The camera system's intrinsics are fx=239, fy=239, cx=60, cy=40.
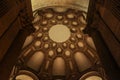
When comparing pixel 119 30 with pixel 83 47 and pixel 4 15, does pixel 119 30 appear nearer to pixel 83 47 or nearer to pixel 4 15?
pixel 4 15

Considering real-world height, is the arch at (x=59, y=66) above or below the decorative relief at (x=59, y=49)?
below

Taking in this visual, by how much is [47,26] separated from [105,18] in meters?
9.48

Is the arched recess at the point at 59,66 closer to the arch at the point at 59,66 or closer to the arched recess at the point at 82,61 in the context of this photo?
the arch at the point at 59,66

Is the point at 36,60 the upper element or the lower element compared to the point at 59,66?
upper

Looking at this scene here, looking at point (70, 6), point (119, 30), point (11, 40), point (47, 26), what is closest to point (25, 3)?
point (11, 40)

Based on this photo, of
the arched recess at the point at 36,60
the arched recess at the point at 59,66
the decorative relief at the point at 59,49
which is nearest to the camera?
the decorative relief at the point at 59,49

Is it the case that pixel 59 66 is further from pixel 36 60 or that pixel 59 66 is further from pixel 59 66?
pixel 36 60

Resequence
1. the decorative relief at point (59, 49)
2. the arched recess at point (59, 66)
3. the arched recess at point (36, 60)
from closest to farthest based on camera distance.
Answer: the decorative relief at point (59, 49) < the arched recess at point (36, 60) < the arched recess at point (59, 66)

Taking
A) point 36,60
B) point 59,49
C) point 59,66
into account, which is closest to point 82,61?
point 59,66

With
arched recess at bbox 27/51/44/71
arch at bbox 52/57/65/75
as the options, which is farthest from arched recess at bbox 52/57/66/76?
arched recess at bbox 27/51/44/71

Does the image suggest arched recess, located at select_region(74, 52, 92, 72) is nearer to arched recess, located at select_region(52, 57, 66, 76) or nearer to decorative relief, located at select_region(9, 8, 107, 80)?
Answer: decorative relief, located at select_region(9, 8, 107, 80)

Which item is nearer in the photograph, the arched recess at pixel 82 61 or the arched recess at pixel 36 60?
the arched recess at pixel 82 61

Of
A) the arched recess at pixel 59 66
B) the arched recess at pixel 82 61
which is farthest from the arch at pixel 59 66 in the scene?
the arched recess at pixel 82 61

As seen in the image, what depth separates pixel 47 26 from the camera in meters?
16.8
